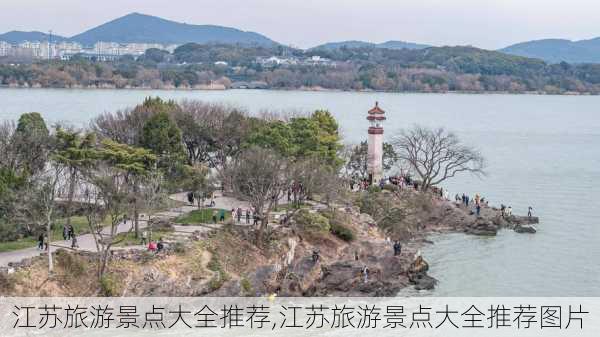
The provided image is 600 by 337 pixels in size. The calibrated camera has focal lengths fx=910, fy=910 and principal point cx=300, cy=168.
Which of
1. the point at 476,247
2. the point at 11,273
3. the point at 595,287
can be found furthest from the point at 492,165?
the point at 11,273

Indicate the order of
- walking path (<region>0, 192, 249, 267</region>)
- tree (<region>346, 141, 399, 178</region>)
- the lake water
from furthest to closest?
1. tree (<region>346, 141, 399, 178</region>)
2. the lake water
3. walking path (<region>0, 192, 249, 267</region>)

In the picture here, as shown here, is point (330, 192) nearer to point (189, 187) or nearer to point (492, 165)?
point (189, 187)

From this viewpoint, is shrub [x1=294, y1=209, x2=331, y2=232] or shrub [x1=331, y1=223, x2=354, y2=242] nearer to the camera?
shrub [x1=294, y1=209, x2=331, y2=232]

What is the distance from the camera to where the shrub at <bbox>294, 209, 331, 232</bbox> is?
33.2m

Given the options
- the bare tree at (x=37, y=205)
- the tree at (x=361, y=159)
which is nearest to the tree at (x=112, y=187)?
the bare tree at (x=37, y=205)

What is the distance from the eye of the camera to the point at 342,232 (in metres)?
34.6

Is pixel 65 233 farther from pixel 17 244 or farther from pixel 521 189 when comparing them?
pixel 521 189

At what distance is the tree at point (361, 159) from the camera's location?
1906 inches

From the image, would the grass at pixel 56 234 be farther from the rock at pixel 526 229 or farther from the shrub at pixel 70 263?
the rock at pixel 526 229

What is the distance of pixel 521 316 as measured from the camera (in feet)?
94.5

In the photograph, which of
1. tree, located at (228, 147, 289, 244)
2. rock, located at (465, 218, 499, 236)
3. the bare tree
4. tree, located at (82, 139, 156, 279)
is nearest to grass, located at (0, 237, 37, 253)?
the bare tree

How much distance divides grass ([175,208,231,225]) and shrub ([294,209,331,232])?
268 centimetres

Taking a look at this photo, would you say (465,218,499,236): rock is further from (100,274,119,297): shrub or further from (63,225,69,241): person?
(100,274,119,297): shrub

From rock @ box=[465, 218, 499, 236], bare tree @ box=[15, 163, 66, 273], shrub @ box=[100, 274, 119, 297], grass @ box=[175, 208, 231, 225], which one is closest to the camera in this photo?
shrub @ box=[100, 274, 119, 297]
